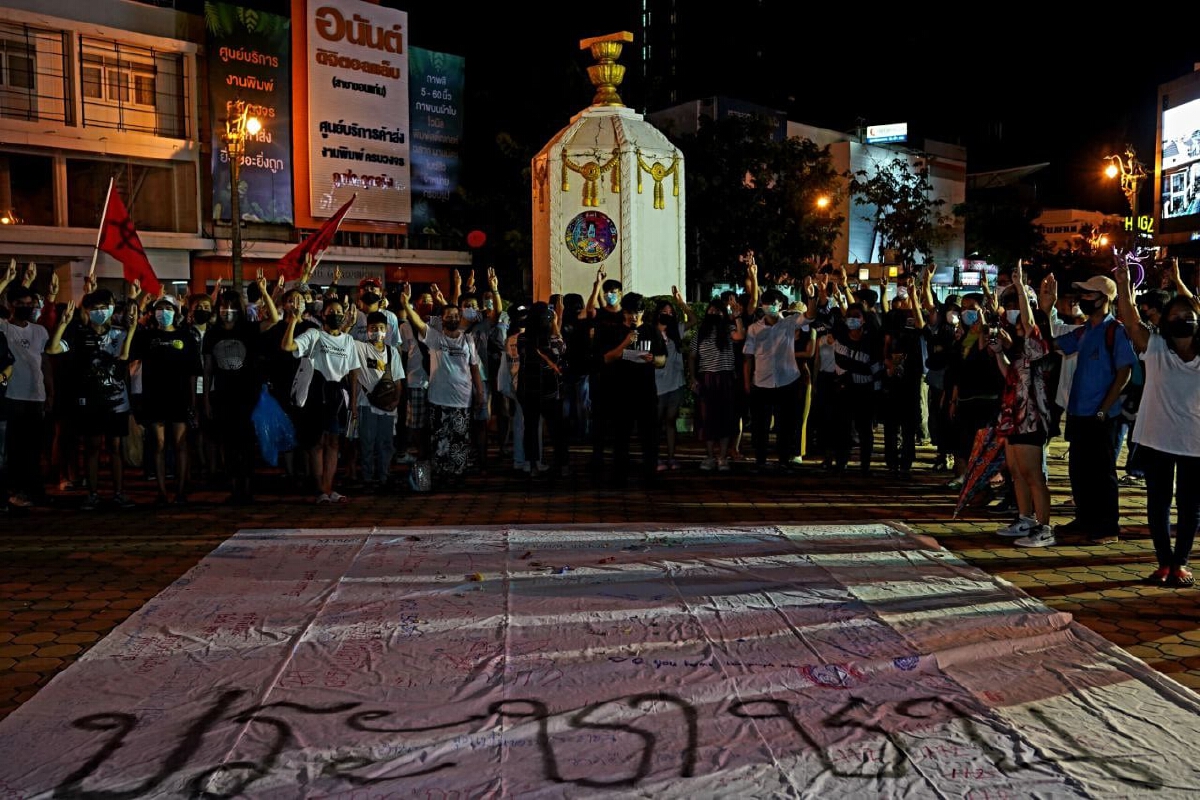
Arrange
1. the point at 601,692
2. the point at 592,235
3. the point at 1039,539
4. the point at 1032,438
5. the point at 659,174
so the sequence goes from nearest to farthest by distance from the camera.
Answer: the point at 601,692 < the point at 1032,438 < the point at 1039,539 < the point at 592,235 < the point at 659,174

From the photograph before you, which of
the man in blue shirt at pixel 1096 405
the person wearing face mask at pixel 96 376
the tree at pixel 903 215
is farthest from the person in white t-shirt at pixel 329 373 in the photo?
the tree at pixel 903 215

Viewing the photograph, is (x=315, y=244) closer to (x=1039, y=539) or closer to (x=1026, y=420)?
(x=1026, y=420)

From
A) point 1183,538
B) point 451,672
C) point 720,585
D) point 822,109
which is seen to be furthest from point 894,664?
point 822,109

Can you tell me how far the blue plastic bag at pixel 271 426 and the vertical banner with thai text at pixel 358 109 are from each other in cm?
2238

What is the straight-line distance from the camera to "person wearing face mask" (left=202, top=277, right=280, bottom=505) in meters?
9.74

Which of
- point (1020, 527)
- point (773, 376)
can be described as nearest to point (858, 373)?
point (773, 376)

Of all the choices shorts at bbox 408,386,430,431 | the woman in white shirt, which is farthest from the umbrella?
shorts at bbox 408,386,430,431

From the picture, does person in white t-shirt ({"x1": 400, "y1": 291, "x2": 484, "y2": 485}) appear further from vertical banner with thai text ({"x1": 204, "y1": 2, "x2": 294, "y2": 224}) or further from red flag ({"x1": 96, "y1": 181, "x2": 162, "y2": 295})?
vertical banner with thai text ({"x1": 204, "y1": 2, "x2": 294, "y2": 224})

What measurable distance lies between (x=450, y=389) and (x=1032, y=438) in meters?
5.63

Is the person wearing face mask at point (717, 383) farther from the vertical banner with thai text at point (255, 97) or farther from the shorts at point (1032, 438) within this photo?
the vertical banner with thai text at point (255, 97)

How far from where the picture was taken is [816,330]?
1247 cm

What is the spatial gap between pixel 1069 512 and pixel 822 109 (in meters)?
67.1

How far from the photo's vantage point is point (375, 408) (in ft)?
A: 35.2

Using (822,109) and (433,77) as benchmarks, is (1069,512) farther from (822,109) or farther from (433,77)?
(822,109)
